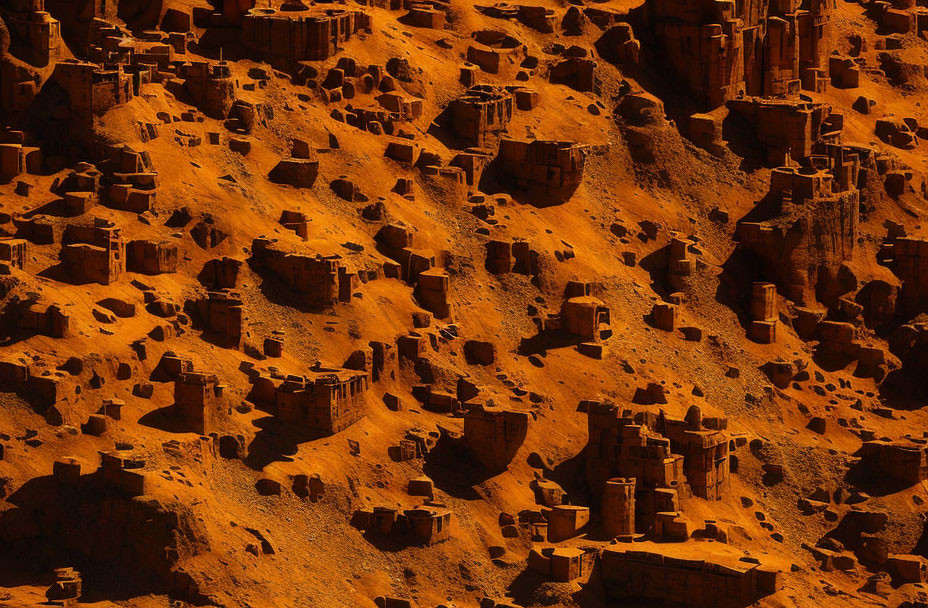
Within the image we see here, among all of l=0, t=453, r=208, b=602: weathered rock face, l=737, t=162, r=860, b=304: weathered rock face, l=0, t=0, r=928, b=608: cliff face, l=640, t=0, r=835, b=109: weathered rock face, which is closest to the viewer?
l=0, t=453, r=208, b=602: weathered rock face

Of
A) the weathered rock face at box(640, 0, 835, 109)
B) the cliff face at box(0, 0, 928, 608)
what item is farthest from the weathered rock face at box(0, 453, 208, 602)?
the weathered rock face at box(640, 0, 835, 109)

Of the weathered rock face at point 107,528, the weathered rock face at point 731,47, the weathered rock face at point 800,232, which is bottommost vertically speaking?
the weathered rock face at point 107,528

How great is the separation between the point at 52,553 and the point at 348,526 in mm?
6881

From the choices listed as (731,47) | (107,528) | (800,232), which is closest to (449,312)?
(800,232)

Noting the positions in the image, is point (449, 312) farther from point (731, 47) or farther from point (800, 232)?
point (731, 47)

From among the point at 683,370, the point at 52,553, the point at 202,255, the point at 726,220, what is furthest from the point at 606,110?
the point at 52,553

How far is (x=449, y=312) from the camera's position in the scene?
6912 cm

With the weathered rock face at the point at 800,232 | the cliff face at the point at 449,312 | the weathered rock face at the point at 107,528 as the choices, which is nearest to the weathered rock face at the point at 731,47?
the cliff face at the point at 449,312

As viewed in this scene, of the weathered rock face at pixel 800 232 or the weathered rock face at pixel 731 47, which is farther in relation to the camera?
the weathered rock face at pixel 731 47

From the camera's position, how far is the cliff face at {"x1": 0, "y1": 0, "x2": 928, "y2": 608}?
61406 millimetres

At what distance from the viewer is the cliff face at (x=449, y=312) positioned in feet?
201

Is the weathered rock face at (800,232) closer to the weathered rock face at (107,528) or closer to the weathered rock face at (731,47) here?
the weathered rock face at (731,47)

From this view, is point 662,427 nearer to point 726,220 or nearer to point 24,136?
point 726,220

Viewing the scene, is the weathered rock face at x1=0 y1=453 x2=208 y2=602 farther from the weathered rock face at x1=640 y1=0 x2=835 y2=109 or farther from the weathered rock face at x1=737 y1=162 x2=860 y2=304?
the weathered rock face at x1=640 y1=0 x2=835 y2=109
